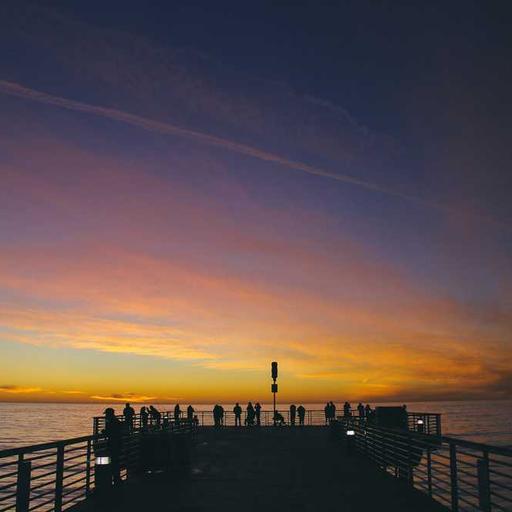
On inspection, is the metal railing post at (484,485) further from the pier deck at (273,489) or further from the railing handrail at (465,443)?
the pier deck at (273,489)

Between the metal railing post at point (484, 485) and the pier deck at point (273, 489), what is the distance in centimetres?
261

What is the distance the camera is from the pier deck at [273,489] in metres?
11.6

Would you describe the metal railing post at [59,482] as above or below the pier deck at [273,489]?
above

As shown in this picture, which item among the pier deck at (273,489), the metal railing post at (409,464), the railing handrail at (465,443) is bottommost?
the pier deck at (273,489)

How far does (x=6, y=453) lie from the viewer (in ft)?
27.7

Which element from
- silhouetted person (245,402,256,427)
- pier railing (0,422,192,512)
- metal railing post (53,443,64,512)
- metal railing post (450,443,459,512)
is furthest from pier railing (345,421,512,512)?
silhouetted person (245,402,256,427)

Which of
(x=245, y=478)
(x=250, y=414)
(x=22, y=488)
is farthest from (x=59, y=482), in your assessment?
(x=250, y=414)

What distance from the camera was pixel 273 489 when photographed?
45.5 ft

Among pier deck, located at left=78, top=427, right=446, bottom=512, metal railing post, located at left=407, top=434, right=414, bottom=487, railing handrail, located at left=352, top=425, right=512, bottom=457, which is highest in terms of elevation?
railing handrail, located at left=352, top=425, right=512, bottom=457

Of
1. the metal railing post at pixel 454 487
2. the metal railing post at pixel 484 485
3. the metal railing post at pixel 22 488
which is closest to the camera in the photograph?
the metal railing post at pixel 484 485

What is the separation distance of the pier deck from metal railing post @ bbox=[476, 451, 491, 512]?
103 inches

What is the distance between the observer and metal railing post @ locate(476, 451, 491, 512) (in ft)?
28.0

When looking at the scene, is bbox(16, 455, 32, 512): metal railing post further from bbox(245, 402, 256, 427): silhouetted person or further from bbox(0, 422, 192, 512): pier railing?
bbox(245, 402, 256, 427): silhouetted person

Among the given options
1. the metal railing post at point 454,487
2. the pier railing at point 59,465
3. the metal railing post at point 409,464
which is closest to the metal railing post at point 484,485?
the metal railing post at point 454,487
